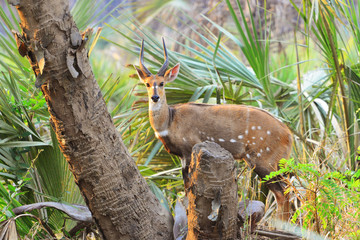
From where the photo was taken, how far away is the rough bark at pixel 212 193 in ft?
8.03

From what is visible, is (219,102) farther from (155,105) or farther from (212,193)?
(212,193)

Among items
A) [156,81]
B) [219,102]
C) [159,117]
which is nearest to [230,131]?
[219,102]

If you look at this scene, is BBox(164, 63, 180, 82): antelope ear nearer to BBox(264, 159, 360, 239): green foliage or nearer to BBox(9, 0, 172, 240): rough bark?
BBox(9, 0, 172, 240): rough bark

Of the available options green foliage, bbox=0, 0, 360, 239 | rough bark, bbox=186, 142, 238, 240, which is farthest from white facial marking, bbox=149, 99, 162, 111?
rough bark, bbox=186, 142, 238, 240

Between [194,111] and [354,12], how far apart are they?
5.43 ft

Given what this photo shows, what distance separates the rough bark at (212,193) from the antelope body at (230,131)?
1472mm

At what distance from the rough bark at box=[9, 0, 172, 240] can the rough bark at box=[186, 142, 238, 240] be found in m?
0.44

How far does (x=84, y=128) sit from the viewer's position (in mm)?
2695

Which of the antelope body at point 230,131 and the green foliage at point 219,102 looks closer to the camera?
the green foliage at point 219,102

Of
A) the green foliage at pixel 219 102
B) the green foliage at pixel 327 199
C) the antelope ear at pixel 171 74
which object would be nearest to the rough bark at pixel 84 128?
the green foliage at pixel 219 102

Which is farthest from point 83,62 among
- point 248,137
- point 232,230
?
point 248,137

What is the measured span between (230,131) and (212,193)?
1.60m

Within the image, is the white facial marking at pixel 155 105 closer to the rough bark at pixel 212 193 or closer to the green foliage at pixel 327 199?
the green foliage at pixel 327 199

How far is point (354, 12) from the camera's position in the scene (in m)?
4.27
